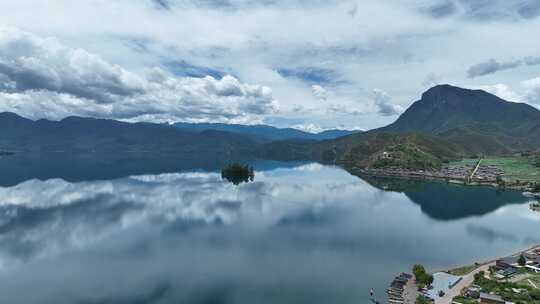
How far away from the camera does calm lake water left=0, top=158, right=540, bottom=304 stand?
5253cm

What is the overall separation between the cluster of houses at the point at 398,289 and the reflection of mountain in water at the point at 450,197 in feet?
190

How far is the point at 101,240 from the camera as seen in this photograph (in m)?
75.6

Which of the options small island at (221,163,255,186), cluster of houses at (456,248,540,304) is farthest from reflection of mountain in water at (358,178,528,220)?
small island at (221,163,255,186)

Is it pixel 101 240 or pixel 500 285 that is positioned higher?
pixel 500 285

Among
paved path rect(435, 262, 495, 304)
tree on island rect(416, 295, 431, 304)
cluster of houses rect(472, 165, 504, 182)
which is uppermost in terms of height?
cluster of houses rect(472, 165, 504, 182)

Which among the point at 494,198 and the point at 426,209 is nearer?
the point at 426,209

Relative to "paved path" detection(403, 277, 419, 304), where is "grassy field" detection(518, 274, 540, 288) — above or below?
above

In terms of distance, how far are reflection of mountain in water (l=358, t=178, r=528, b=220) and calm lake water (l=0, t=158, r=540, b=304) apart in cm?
76

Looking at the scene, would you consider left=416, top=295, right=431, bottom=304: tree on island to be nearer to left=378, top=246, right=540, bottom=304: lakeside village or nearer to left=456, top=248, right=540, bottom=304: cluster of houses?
left=378, top=246, right=540, bottom=304: lakeside village

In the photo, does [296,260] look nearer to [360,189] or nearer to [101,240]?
[101,240]

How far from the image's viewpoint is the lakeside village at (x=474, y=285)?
47.4m

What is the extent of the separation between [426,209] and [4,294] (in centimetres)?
11318

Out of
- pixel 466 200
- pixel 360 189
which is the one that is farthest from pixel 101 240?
pixel 466 200

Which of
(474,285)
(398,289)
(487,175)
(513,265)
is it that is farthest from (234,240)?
(487,175)
